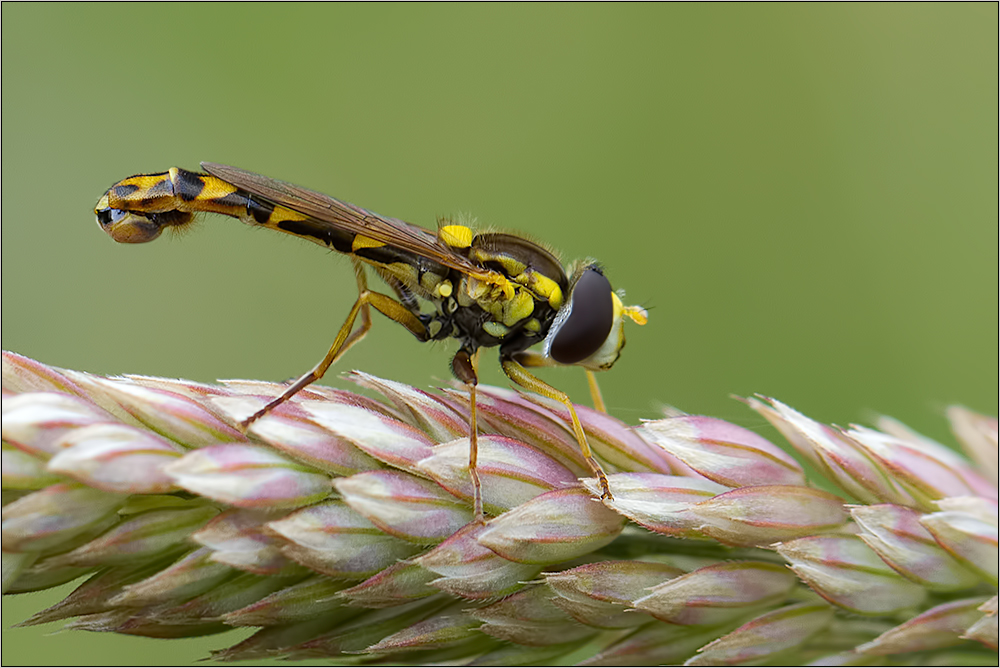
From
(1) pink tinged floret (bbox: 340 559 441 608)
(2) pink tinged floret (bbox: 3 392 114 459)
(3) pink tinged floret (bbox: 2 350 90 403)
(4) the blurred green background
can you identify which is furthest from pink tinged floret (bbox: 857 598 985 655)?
(4) the blurred green background

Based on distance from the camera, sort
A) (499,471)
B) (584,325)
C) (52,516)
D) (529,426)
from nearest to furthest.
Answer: (52,516)
(499,471)
(529,426)
(584,325)

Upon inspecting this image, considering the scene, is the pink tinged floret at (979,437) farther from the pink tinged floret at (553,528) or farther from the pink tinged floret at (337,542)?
the pink tinged floret at (337,542)

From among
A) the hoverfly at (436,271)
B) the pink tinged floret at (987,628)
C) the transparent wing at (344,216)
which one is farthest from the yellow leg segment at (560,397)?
the pink tinged floret at (987,628)

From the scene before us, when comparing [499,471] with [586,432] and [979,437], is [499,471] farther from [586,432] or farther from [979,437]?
[979,437]

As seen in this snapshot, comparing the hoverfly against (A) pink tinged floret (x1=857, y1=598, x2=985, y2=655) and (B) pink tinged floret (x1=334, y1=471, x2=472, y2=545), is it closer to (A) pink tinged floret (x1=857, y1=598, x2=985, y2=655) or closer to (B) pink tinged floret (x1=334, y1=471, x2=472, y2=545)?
(B) pink tinged floret (x1=334, y1=471, x2=472, y2=545)

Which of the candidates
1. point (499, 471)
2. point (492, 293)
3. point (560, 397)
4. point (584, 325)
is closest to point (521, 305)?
point (492, 293)

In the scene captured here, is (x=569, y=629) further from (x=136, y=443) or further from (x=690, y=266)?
(x=690, y=266)

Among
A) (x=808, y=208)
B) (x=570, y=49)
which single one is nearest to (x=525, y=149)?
(x=570, y=49)
